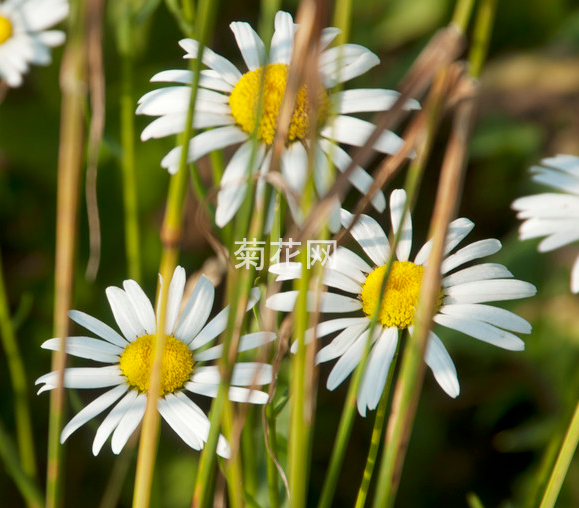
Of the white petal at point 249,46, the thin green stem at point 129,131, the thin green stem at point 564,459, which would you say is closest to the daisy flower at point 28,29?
the thin green stem at point 129,131

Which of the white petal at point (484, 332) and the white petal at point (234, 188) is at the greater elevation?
the white petal at point (234, 188)

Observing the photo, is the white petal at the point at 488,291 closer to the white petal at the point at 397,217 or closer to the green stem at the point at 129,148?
the white petal at the point at 397,217

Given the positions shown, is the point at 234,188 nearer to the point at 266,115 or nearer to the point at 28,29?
the point at 266,115

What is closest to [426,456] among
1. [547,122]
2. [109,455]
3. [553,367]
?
[553,367]

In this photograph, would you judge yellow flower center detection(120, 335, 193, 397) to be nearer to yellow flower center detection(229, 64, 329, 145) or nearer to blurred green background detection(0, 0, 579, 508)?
yellow flower center detection(229, 64, 329, 145)

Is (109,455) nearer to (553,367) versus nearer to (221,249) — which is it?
(553,367)
